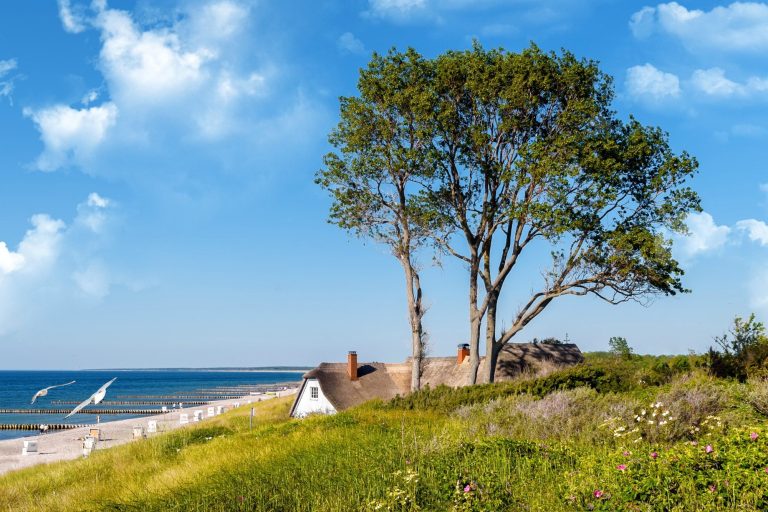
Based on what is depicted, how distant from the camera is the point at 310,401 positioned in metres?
38.0

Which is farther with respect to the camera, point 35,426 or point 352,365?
point 35,426

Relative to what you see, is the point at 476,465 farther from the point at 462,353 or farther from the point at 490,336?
the point at 462,353

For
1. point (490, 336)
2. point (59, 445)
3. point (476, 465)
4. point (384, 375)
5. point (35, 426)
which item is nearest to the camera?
point (476, 465)

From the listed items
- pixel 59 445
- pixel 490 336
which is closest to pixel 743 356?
pixel 490 336

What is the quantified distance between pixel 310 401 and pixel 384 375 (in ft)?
17.1

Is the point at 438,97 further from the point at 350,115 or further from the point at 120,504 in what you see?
the point at 120,504

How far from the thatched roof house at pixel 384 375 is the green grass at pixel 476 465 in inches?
616

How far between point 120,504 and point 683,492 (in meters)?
7.90

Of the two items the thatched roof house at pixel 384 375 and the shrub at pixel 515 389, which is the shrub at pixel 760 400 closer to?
the shrub at pixel 515 389

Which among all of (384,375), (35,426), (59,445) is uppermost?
(384,375)

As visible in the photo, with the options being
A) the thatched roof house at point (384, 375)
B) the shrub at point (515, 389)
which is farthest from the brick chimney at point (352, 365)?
the shrub at point (515, 389)

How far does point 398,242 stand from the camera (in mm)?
26531

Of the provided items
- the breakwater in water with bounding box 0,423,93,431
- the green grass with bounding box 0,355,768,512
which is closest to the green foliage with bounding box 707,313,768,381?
the green grass with bounding box 0,355,768,512

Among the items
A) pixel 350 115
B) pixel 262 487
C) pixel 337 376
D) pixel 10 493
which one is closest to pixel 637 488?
pixel 262 487
